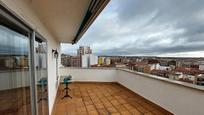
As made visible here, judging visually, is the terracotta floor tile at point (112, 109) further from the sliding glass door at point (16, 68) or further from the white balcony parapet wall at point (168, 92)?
the sliding glass door at point (16, 68)

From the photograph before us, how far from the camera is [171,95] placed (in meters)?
3.12

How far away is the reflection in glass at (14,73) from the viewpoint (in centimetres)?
94

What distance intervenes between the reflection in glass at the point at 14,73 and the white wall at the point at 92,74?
5449mm

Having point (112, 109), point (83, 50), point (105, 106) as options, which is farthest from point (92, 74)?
point (112, 109)

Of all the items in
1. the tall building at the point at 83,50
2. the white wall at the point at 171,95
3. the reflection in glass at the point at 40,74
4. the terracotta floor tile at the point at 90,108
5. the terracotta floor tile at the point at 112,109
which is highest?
the tall building at the point at 83,50

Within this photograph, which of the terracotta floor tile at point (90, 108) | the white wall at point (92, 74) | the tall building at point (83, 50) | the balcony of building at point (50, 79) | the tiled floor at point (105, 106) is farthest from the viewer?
the tall building at point (83, 50)

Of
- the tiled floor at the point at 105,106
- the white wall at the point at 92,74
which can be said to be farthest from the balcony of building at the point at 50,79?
the white wall at the point at 92,74

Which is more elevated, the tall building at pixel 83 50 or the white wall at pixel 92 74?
the tall building at pixel 83 50

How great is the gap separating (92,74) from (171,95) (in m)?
4.36

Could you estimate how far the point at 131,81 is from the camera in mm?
5273

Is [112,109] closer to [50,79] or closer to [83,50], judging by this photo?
[50,79]

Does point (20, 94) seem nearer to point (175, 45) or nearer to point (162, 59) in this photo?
point (162, 59)

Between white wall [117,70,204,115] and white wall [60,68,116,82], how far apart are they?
2167 millimetres

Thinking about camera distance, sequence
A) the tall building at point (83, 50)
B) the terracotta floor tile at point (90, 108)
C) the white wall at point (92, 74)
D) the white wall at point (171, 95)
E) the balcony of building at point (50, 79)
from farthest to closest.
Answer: the tall building at point (83, 50) < the white wall at point (92, 74) < the terracotta floor tile at point (90, 108) < the white wall at point (171, 95) < the balcony of building at point (50, 79)
